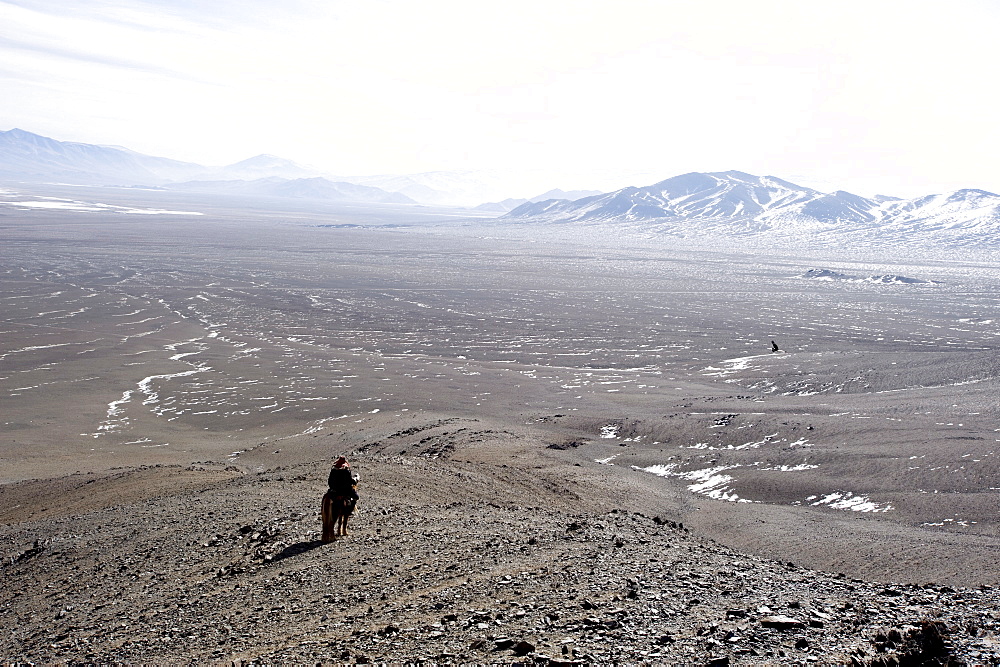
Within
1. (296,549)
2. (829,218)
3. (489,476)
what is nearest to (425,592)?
(296,549)

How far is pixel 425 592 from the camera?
7.98 m

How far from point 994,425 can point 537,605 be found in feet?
61.7

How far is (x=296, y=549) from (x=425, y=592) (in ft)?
8.09

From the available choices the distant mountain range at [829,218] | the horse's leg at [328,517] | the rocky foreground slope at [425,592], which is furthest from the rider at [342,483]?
the distant mountain range at [829,218]

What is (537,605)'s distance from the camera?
7.32 m

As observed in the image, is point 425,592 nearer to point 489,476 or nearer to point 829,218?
point 489,476

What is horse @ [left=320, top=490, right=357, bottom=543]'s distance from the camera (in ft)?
32.4

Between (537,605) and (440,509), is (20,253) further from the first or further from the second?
(537,605)

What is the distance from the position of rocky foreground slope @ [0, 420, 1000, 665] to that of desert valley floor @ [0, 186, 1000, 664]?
51 mm

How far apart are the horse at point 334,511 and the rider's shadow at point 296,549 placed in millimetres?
167

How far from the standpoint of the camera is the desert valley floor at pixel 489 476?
7.15 metres

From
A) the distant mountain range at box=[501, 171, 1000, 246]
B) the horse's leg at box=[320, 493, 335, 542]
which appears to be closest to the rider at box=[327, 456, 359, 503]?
the horse's leg at box=[320, 493, 335, 542]

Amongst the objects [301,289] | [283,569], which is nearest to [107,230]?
[301,289]

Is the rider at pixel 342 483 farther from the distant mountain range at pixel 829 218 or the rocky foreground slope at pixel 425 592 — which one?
the distant mountain range at pixel 829 218
